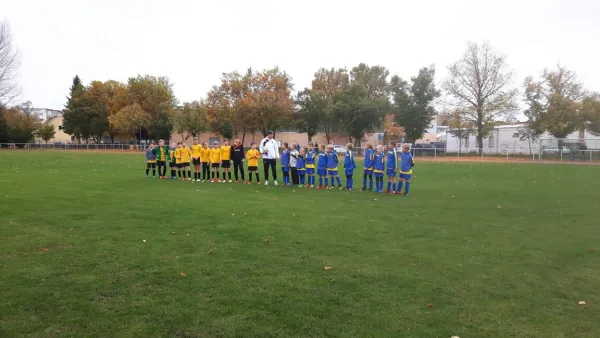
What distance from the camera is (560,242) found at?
819cm

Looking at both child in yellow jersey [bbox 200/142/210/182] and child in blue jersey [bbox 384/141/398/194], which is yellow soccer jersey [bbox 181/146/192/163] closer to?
child in yellow jersey [bbox 200/142/210/182]

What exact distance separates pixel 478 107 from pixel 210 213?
4633cm

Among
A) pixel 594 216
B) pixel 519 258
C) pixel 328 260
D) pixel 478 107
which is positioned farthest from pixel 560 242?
pixel 478 107

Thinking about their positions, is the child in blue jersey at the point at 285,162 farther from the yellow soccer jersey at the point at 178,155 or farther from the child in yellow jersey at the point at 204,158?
the yellow soccer jersey at the point at 178,155

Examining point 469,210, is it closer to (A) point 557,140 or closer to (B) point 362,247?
(B) point 362,247

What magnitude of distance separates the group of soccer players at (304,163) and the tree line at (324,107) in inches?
1255

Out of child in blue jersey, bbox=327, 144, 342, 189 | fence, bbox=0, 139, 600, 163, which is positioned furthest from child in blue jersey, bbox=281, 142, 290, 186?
fence, bbox=0, 139, 600, 163

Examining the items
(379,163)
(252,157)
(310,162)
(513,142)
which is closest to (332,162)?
(310,162)

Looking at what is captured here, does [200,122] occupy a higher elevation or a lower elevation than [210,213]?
higher

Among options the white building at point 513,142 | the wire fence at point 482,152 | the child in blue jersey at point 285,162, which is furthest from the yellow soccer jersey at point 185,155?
the white building at point 513,142

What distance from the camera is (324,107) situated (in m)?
55.6

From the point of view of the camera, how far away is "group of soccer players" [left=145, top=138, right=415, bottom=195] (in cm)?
1619

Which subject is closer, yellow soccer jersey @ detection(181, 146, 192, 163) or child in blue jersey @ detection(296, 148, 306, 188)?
child in blue jersey @ detection(296, 148, 306, 188)

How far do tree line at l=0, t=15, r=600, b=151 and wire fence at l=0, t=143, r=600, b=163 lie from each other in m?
3.62
